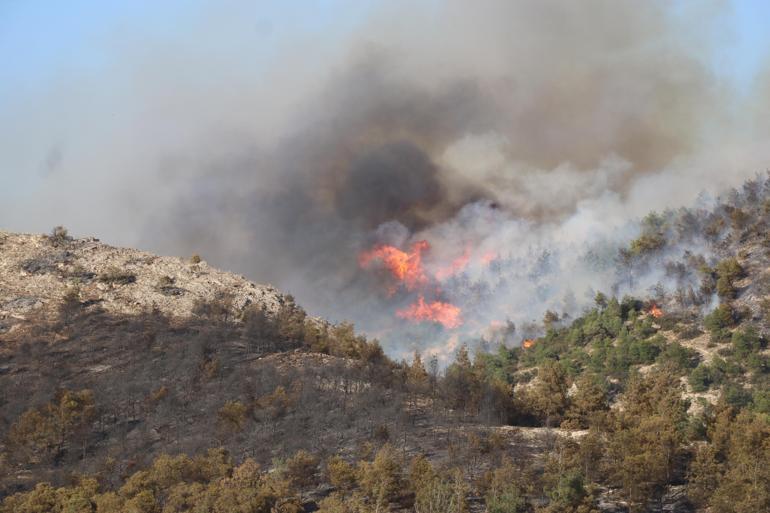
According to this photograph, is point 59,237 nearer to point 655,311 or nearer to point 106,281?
point 106,281

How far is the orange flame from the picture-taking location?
188075 millimetres

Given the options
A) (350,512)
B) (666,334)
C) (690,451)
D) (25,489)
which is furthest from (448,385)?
(666,334)

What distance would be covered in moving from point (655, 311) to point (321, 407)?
11889 cm

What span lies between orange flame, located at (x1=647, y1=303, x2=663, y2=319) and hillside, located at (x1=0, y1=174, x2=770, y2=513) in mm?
2264

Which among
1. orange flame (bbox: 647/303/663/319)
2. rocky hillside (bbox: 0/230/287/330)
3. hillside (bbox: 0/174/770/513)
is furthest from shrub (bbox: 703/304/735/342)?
rocky hillside (bbox: 0/230/287/330)

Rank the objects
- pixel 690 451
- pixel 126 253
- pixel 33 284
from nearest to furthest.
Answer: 1. pixel 690 451
2. pixel 33 284
3. pixel 126 253

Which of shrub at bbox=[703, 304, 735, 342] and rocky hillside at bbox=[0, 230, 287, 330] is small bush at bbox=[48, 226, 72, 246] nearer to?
rocky hillside at bbox=[0, 230, 287, 330]

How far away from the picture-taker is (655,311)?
629 feet

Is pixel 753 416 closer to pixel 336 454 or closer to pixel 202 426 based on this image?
pixel 336 454

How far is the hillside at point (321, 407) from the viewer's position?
72.4 meters

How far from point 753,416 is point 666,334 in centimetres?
7835

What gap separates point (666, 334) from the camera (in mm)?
176625

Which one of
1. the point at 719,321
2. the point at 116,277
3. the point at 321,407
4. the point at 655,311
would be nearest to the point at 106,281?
the point at 116,277

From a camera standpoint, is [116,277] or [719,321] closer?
[116,277]
